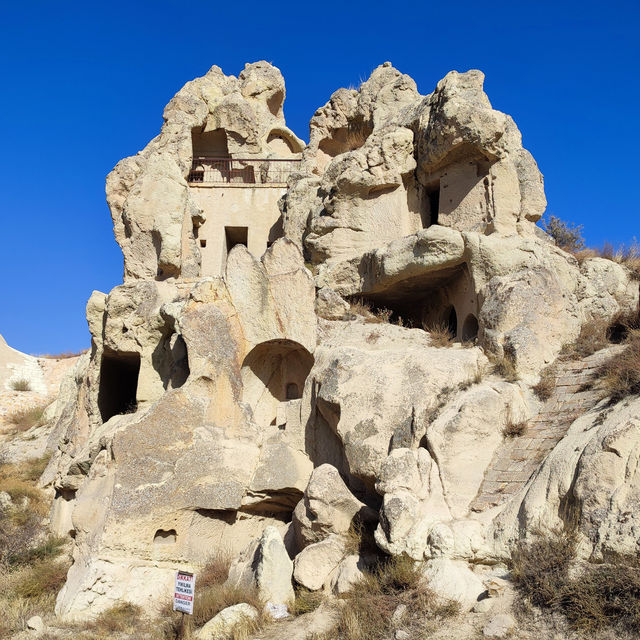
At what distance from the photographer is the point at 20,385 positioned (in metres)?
22.1

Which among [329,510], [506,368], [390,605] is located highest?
[506,368]

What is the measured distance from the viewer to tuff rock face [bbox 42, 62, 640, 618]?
7359 mm

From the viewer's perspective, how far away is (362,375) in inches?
368

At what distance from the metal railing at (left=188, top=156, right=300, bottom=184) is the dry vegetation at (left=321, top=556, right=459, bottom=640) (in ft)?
42.3

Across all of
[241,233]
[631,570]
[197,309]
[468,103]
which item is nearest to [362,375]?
[197,309]

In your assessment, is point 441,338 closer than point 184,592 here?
No

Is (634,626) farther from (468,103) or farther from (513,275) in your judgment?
Answer: (468,103)

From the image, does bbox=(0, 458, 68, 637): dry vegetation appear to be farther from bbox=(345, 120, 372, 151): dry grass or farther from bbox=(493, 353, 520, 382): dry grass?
bbox=(345, 120, 372, 151): dry grass

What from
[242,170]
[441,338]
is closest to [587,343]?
[441,338]

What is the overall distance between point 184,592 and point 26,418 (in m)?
14.8

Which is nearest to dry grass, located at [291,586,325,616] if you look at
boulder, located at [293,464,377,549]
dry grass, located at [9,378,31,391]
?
boulder, located at [293,464,377,549]

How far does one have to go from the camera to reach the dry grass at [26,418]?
18.9 m

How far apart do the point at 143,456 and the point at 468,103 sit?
28.1 ft

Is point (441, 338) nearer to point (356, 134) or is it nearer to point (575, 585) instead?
point (575, 585)
